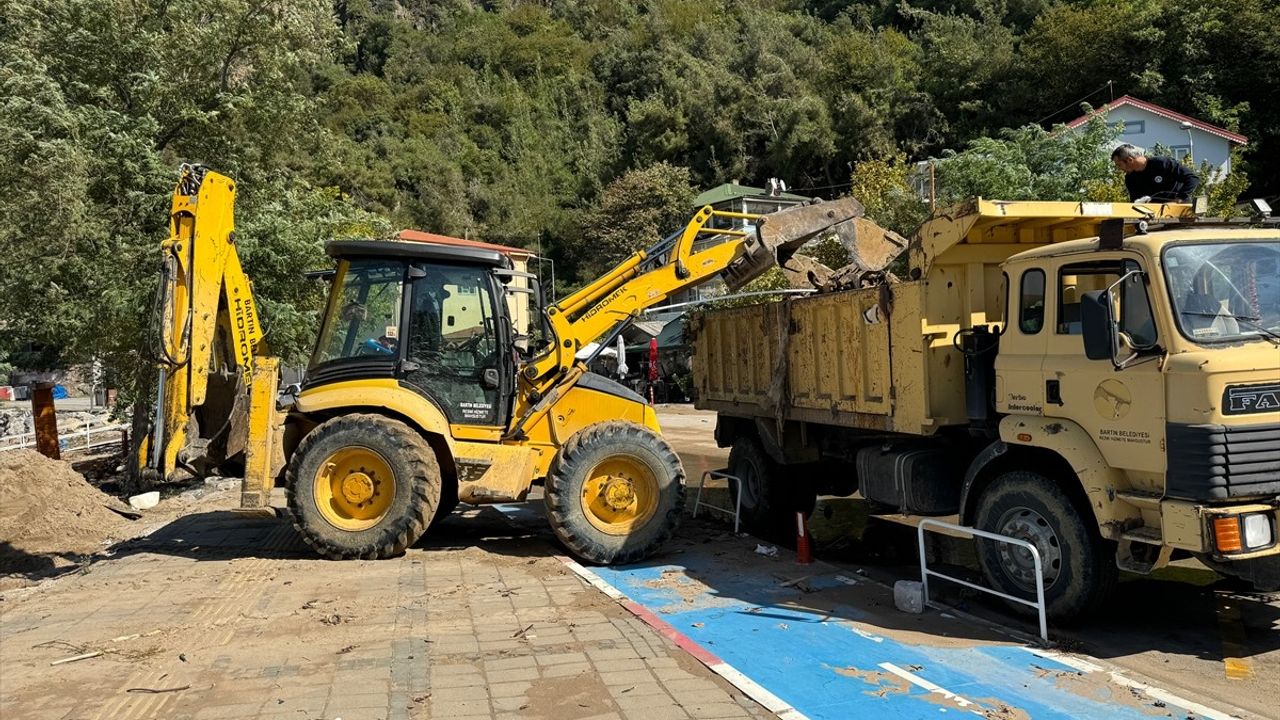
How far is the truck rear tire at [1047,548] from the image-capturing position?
5.71 m

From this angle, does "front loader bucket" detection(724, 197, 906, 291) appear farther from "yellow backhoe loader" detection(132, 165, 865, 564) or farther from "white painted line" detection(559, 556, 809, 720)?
"white painted line" detection(559, 556, 809, 720)

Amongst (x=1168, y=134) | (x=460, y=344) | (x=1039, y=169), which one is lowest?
(x=460, y=344)

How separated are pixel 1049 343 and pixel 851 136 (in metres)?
46.5

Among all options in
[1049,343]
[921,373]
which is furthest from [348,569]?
[1049,343]

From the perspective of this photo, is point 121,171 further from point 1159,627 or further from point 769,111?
point 769,111

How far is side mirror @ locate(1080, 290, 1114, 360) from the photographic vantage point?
548 cm

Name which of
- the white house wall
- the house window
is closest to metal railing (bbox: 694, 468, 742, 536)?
the white house wall

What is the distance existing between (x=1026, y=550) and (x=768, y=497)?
397 cm

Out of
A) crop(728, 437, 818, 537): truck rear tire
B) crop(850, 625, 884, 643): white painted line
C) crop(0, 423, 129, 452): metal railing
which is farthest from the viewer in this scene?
crop(0, 423, 129, 452): metal railing

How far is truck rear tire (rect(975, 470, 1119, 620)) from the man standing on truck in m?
2.73

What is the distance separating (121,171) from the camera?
45.7 feet

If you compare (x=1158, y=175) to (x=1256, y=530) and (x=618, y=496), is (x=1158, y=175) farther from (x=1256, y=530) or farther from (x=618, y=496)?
(x=618, y=496)

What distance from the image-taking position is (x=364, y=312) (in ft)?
28.1

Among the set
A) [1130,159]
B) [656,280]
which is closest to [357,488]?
[656,280]
